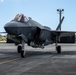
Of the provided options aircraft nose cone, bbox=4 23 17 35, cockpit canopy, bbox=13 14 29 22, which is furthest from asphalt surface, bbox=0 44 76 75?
cockpit canopy, bbox=13 14 29 22

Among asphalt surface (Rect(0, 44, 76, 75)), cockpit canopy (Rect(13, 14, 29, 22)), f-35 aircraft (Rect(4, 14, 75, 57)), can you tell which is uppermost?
cockpit canopy (Rect(13, 14, 29, 22))

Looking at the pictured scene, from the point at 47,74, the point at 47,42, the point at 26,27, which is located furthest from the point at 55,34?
the point at 47,74

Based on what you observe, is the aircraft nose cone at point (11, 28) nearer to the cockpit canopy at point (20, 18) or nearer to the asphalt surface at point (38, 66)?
the cockpit canopy at point (20, 18)

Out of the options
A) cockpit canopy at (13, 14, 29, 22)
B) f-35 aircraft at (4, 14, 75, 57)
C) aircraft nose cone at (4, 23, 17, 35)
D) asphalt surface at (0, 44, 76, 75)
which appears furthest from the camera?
cockpit canopy at (13, 14, 29, 22)

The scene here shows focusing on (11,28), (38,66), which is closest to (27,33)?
(11,28)

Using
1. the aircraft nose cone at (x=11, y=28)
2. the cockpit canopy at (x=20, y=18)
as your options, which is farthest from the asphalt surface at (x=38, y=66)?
the cockpit canopy at (x=20, y=18)

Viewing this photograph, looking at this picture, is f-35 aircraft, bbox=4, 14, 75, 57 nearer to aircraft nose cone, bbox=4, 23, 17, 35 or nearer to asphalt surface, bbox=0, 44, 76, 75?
aircraft nose cone, bbox=4, 23, 17, 35

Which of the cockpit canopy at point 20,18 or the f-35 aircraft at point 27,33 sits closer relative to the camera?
the f-35 aircraft at point 27,33

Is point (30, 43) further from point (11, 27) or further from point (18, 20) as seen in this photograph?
point (11, 27)

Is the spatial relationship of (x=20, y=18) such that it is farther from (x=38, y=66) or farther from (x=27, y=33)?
(x=38, y=66)

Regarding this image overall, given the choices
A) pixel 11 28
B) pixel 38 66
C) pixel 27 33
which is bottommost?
pixel 38 66

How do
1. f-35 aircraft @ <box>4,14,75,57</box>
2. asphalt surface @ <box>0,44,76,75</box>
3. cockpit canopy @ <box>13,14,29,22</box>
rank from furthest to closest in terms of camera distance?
cockpit canopy @ <box>13,14,29,22</box>
f-35 aircraft @ <box>4,14,75,57</box>
asphalt surface @ <box>0,44,76,75</box>

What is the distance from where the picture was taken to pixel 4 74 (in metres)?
9.35

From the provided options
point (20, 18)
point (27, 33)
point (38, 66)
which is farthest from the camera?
point (27, 33)
